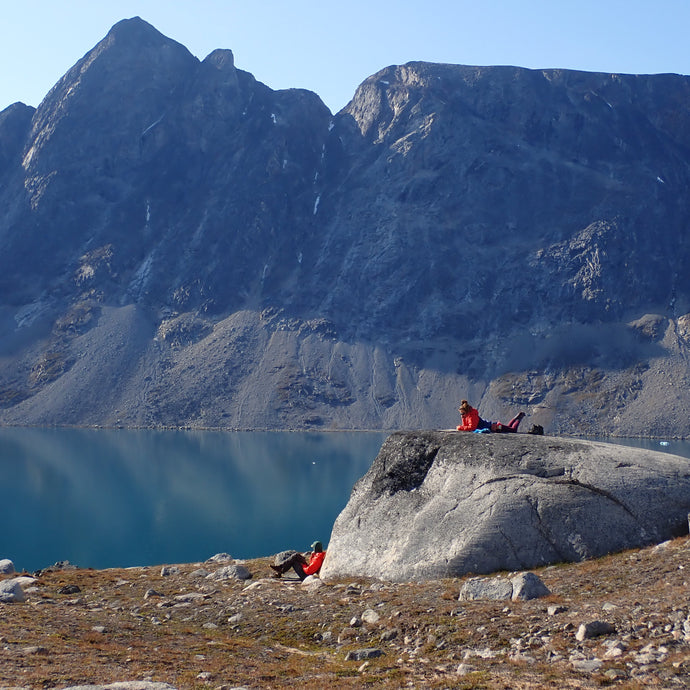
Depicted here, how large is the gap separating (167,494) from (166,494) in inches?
4.0

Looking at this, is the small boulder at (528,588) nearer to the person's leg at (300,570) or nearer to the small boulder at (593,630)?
the small boulder at (593,630)

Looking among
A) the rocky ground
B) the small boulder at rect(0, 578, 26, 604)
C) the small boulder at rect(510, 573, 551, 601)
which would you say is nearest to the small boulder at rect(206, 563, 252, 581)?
the rocky ground

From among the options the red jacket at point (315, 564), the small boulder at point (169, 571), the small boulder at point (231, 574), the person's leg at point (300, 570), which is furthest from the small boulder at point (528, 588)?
the small boulder at point (169, 571)

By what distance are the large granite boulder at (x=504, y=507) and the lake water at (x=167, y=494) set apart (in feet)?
106

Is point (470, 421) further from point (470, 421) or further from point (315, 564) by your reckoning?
point (315, 564)

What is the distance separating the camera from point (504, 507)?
17.2m

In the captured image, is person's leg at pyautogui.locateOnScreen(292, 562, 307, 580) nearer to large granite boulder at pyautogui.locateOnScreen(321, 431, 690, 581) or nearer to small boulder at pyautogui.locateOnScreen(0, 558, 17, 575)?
large granite boulder at pyautogui.locateOnScreen(321, 431, 690, 581)

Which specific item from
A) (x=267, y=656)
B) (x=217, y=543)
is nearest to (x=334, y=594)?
(x=267, y=656)


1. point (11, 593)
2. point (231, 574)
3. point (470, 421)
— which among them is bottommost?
point (231, 574)

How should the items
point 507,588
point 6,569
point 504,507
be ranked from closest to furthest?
point 507,588
point 504,507
point 6,569

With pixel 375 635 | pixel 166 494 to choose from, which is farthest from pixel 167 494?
pixel 375 635

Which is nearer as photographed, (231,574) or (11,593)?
(11,593)

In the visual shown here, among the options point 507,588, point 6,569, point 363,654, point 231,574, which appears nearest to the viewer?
Answer: point 363,654

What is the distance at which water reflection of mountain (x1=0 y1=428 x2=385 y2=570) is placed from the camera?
2137 inches
